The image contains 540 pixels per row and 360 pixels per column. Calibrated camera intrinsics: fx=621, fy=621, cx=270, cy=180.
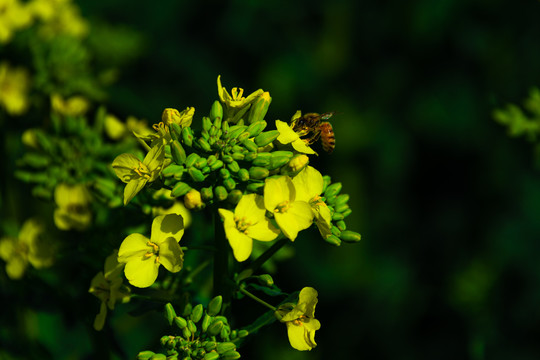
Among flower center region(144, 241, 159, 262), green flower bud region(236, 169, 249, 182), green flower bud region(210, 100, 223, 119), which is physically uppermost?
green flower bud region(210, 100, 223, 119)

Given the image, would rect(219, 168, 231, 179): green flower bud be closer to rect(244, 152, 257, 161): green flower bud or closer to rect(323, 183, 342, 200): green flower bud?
rect(244, 152, 257, 161): green flower bud

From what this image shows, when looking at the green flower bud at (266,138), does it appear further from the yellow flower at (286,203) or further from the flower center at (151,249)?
the flower center at (151,249)

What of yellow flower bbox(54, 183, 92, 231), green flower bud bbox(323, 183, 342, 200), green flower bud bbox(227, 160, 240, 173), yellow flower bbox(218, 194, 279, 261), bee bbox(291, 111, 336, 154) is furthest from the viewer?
yellow flower bbox(54, 183, 92, 231)

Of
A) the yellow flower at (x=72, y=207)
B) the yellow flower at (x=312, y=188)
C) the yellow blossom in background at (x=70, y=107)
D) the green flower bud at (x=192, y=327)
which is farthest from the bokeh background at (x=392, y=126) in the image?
the yellow flower at (x=312, y=188)

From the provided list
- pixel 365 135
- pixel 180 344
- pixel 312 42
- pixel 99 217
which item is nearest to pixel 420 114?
pixel 365 135

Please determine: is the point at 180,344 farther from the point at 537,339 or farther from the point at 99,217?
the point at 537,339

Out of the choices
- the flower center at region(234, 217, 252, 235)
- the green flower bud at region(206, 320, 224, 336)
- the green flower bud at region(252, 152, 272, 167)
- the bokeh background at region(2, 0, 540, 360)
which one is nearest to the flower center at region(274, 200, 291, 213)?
the flower center at region(234, 217, 252, 235)
